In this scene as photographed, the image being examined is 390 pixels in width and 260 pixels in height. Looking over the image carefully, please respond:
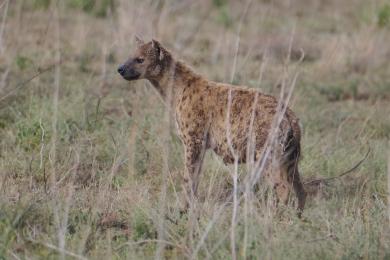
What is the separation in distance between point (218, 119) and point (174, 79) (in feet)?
2.25

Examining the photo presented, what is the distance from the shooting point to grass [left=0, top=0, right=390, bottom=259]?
5359mm

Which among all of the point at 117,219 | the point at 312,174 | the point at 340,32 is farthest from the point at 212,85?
the point at 340,32

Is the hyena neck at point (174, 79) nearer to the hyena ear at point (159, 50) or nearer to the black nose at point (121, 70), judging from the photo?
the hyena ear at point (159, 50)

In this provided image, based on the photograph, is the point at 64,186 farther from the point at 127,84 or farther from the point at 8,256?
the point at 127,84

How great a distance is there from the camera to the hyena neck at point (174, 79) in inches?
291

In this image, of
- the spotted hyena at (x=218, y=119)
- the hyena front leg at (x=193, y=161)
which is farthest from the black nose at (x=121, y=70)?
the hyena front leg at (x=193, y=161)

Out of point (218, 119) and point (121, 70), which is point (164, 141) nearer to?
point (218, 119)

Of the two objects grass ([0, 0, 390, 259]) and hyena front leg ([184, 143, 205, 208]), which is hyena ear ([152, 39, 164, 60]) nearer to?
grass ([0, 0, 390, 259])

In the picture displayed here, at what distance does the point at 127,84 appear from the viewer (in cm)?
1005

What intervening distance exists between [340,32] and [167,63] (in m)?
6.55

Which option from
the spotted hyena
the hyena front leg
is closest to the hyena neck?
the spotted hyena

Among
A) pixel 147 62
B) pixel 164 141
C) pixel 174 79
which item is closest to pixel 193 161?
pixel 174 79

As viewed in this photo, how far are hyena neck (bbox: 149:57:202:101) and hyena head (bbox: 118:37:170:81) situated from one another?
0.14 feet

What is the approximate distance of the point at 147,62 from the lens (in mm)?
7457
